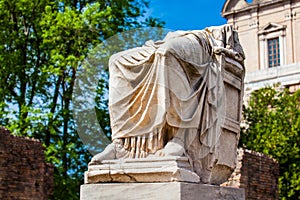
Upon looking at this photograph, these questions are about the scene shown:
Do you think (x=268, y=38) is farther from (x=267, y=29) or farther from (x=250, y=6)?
(x=250, y=6)

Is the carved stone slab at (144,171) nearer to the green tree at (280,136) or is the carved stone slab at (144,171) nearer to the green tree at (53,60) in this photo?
the green tree at (53,60)

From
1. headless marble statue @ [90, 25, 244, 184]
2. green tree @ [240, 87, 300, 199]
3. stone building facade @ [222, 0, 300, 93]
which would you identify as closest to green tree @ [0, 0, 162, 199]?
green tree @ [240, 87, 300, 199]

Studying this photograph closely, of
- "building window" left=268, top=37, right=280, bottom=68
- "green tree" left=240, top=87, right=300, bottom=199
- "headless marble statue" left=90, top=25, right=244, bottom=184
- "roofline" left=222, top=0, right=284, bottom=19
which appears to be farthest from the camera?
"roofline" left=222, top=0, right=284, bottom=19

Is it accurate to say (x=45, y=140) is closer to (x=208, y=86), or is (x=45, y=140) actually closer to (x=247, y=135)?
(x=247, y=135)

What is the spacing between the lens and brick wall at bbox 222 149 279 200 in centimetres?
1647

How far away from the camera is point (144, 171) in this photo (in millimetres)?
4559

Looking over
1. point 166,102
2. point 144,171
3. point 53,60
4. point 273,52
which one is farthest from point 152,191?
point 273,52

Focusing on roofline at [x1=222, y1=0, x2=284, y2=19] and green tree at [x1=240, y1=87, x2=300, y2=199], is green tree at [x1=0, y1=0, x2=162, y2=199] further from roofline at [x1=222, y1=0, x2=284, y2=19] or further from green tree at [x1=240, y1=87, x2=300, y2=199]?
roofline at [x1=222, y1=0, x2=284, y2=19]

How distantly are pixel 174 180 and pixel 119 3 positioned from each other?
1379 centimetres

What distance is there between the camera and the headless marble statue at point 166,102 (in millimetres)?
4719

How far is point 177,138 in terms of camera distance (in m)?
4.75

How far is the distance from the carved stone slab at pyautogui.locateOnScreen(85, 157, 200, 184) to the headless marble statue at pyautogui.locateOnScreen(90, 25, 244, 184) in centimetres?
Answer: 7

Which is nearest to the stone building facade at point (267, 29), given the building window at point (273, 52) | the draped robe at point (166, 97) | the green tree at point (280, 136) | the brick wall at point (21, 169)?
the building window at point (273, 52)

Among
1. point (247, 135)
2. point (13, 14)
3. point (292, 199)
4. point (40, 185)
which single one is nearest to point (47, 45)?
point (13, 14)
